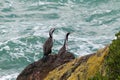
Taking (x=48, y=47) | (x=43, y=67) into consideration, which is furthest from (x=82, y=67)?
(x=48, y=47)

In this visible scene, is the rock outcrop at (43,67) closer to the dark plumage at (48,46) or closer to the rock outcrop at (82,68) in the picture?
the dark plumage at (48,46)

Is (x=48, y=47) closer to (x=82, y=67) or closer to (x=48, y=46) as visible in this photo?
(x=48, y=46)

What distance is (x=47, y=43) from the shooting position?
39469 mm

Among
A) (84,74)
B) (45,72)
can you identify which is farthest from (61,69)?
(84,74)

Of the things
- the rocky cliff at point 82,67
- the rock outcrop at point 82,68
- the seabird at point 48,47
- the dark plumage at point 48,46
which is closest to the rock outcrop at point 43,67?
the rocky cliff at point 82,67

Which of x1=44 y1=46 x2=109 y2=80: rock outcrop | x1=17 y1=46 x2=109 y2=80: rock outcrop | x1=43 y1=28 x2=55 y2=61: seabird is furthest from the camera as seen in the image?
x1=43 y1=28 x2=55 y2=61: seabird

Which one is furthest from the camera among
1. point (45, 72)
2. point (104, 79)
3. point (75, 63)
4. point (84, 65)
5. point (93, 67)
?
point (45, 72)

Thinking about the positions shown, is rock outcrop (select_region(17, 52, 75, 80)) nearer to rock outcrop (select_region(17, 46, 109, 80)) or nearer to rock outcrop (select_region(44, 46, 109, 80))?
rock outcrop (select_region(17, 46, 109, 80))

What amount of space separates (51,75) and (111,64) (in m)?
15.6

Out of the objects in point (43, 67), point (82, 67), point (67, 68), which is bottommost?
point (43, 67)

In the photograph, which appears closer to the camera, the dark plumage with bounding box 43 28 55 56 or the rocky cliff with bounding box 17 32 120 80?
the rocky cliff with bounding box 17 32 120 80

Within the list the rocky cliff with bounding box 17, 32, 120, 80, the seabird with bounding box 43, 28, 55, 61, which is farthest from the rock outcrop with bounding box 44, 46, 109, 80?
the seabird with bounding box 43, 28, 55, 61

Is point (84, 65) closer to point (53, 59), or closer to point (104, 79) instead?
point (53, 59)

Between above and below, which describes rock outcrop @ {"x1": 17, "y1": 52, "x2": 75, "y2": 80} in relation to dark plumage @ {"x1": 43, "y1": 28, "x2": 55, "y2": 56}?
below
